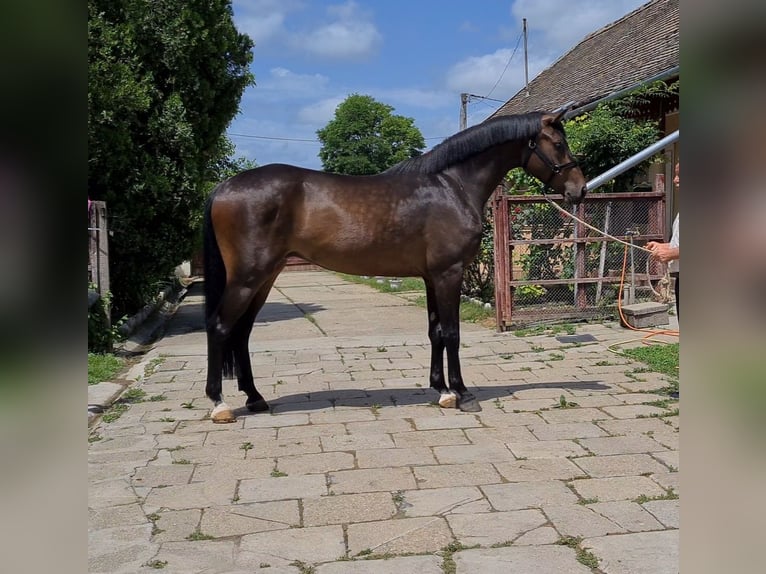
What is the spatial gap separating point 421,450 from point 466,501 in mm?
773

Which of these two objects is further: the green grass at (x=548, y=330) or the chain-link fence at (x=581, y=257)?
the chain-link fence at (x=581, y=257)

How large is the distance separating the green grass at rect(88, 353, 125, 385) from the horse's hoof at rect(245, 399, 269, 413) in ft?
6.04

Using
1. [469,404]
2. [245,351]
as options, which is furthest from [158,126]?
[469,404]

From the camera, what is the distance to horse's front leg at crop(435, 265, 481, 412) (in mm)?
4609

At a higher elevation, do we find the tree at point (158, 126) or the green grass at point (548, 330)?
the tree at point (158, 126)

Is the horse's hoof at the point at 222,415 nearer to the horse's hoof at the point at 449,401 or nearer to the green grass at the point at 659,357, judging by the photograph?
the horse's hoof at the point at 449,401

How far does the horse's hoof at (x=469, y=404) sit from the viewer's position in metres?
4.55

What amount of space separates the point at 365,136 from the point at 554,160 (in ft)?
160

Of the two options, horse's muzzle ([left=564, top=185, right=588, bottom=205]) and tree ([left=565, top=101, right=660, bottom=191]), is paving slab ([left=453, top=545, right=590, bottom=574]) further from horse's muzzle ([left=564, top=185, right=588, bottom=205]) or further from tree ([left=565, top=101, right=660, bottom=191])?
tree ([left=565, top=101, right=660, bottom=191])

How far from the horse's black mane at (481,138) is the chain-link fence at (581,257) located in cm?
321

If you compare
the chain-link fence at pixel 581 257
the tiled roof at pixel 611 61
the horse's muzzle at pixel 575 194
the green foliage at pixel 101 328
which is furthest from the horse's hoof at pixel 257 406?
the tiled roof at pixel 611 61
